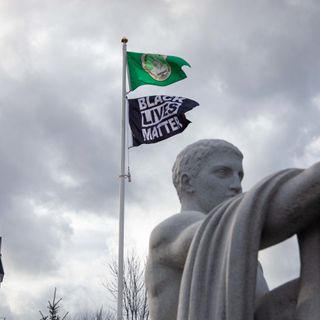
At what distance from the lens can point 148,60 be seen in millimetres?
19453

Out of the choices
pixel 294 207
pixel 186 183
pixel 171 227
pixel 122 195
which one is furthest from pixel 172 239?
pixel 122 195

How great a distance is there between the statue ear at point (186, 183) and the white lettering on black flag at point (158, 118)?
1321 centimetres

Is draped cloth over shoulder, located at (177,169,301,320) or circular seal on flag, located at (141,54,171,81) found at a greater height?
circular seal on flag, located at (141,54,171,81)

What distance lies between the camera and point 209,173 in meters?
4.29

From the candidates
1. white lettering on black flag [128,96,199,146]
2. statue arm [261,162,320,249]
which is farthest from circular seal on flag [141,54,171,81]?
statue arm [261,162,320,249]

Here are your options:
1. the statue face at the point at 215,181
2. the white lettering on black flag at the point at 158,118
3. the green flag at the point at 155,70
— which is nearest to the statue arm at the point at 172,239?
the statue face at the point at 215,181

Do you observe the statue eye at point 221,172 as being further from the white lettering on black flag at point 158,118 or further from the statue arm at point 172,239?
the white lettering on black flag at point 158,118

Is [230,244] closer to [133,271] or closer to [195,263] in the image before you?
[195,263]

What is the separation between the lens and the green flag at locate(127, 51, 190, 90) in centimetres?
1908

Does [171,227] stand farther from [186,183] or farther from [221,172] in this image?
[221,172]

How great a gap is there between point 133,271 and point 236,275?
83.3ft

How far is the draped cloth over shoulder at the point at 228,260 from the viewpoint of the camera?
325cm

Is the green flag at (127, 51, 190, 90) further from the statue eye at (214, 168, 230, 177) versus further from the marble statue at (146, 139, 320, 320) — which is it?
the marble statue at (146, 139, 320, 320)

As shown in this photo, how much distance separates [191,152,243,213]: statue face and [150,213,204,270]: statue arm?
0.24 metres
